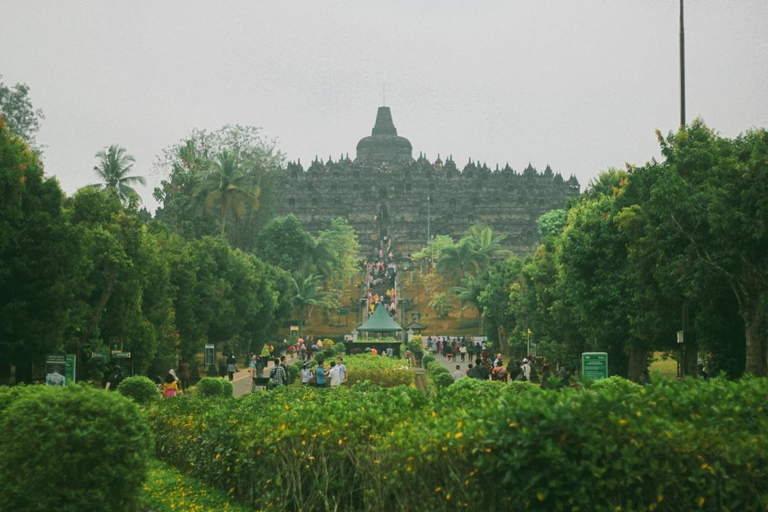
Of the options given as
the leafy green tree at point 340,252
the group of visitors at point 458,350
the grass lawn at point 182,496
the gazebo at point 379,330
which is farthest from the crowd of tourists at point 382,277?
the grass lawn at point 182,496

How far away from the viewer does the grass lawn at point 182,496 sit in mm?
12938

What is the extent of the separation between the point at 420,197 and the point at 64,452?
11718 cm

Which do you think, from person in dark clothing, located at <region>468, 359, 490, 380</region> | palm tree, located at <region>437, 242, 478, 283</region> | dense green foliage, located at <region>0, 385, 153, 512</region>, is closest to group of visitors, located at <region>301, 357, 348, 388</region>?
person in dark clothing, located at <region>468, 359, 490, 380</region>

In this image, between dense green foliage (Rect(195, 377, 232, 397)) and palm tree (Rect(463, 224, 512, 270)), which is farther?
palm tree (Rect(463, 224, 512, 270))

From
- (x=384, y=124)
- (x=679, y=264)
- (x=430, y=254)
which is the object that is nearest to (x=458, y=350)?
(x=679, y=264)

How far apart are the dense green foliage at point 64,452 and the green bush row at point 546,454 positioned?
1.86 m

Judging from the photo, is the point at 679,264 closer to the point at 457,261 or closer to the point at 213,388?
the point at 213,388

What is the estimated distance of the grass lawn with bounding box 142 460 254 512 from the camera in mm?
12938

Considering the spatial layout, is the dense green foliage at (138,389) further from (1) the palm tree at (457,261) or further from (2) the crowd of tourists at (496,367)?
(1) the palm tree at (457,261)

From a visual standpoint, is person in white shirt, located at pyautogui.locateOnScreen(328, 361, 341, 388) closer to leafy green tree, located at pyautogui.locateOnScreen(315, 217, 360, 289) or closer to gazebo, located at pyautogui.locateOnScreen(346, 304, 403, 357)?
gazebo, located at pyautogui.locateOnScreen(346, 304, 403, 357)

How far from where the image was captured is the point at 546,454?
8.07 meters

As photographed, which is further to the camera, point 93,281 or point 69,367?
point 93,281

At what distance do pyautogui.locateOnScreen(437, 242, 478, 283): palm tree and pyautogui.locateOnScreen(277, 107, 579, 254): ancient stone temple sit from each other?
3193 centimetres

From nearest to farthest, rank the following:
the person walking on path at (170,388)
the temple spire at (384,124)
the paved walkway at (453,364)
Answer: the person walking on path at (170,388)
the paved walkway at (453,364)
the temple spire at (384,124)
